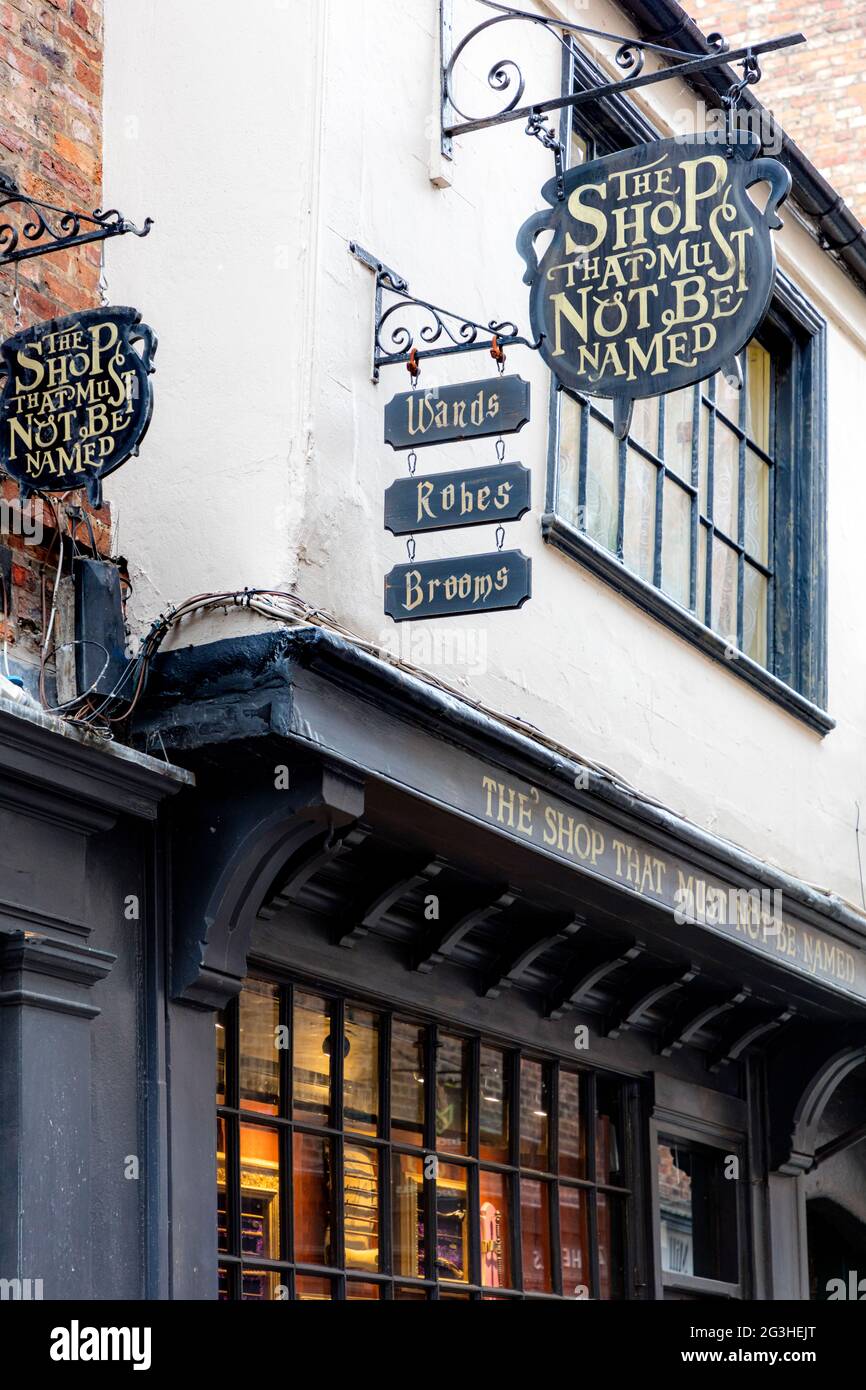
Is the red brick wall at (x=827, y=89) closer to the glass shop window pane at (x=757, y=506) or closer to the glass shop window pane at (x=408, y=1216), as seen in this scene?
the glass shop window pane at (x=757, y=506)

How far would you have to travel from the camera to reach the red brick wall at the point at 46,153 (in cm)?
672

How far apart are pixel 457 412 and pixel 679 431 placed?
3.25 meters

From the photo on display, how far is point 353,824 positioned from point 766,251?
89.0 inches

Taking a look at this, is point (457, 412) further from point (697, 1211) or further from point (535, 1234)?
point (697, 1211)

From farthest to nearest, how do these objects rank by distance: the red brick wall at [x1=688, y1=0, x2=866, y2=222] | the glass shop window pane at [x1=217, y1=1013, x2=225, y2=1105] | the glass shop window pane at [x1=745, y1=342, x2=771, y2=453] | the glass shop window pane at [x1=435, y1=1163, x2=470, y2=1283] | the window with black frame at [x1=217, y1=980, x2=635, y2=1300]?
1. the red brick wall at [x1=688, y1=0, x2=866, y2=222]
2. the glass shop window pane at [x1=745, y1=342, x2=771, y2=453]
3. the glass shop window pane at [x1=435, y1=1163, x2=470, y2=1283]
4. the window with black frame at [x1=217, y1=980, x2=635, y2=1300]
5. the glass shop window pane at [x1=217, y1=1013, x2=225, y2=1105]

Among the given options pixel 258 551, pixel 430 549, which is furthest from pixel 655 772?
pixel 258 551

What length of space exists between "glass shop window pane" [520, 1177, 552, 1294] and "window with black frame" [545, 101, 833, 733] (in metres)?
2.48

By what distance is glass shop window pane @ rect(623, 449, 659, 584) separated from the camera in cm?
933

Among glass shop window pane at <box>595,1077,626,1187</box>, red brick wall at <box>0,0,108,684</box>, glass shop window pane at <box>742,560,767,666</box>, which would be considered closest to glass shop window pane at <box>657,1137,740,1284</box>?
glass shop window pane at <box>595,1077,626,1187</box>

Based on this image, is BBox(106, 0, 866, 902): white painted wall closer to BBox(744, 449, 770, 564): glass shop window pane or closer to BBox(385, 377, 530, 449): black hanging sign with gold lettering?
BBox(385, 377, 530, 449): black hanging sign with gold lettering

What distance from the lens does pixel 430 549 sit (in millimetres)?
7430

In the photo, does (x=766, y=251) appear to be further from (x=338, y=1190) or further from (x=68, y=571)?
(x=338, y=1190)

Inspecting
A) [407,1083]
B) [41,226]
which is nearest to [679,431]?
[407,1083]

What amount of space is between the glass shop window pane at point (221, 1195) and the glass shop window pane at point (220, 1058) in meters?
0.09
